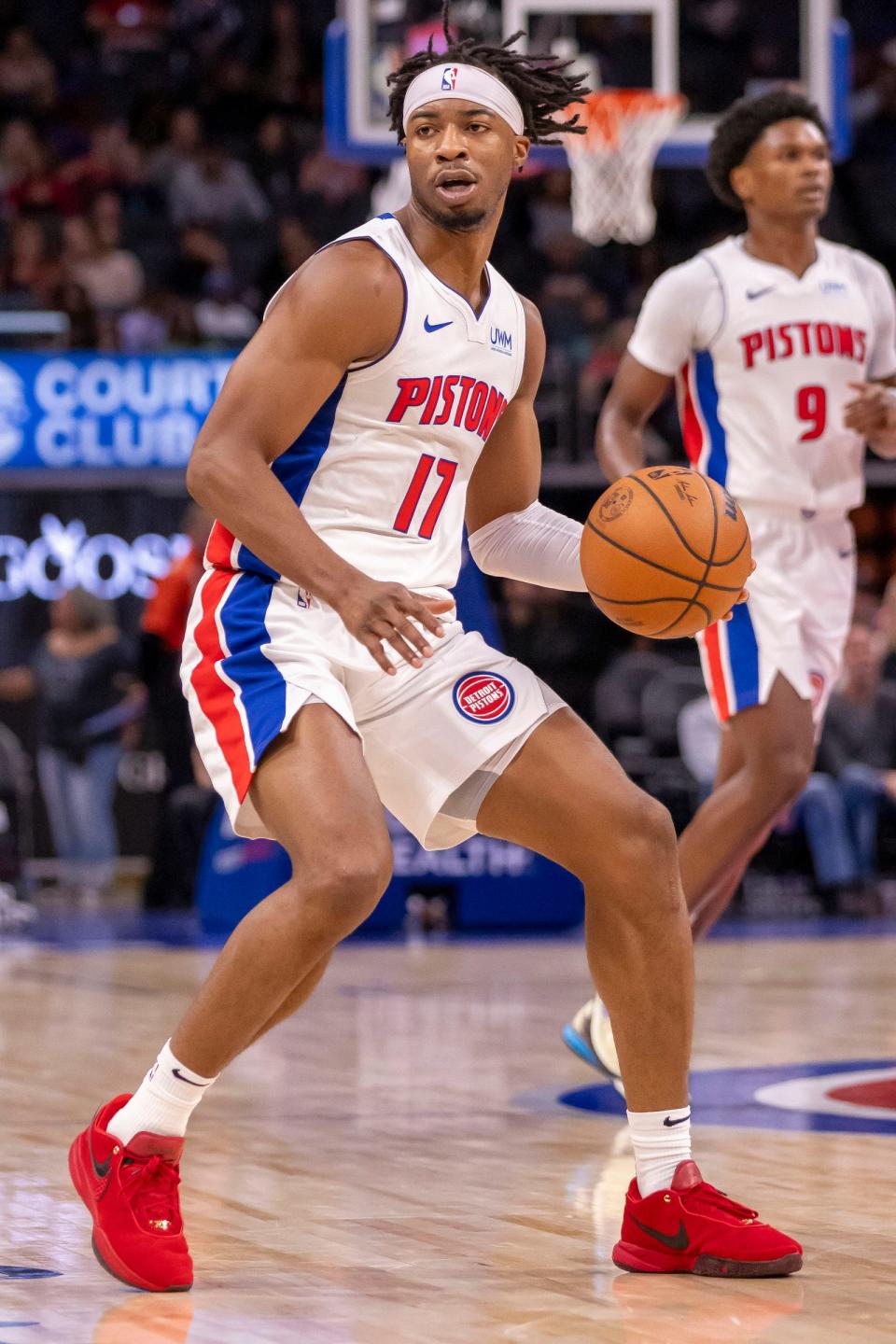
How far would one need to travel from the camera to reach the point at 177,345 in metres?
15.0

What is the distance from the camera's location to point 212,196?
55.2ft

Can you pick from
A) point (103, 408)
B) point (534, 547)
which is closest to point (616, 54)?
point (103, 408)

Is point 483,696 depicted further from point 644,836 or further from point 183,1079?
point 183,1079

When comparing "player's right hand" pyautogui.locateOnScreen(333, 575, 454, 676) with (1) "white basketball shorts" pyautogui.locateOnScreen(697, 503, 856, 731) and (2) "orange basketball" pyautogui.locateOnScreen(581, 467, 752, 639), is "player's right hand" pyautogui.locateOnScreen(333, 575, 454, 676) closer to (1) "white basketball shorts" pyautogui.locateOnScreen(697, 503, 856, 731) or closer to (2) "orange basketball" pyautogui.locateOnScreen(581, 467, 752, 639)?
(2) "orange basketball" pyautogui.locateOnScreen(581, 467, 752, 639)

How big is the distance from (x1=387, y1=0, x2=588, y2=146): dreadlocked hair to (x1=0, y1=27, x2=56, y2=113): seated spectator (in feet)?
45.8

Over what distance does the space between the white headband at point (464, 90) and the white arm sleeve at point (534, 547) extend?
29.0 inches

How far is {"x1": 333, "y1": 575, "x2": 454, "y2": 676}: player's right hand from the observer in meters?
3.35

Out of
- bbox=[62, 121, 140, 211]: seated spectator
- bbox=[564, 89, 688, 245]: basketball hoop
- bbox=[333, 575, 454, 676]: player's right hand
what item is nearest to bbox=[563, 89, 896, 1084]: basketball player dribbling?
bbox=[333, 575, 454, 676]: player's right hand

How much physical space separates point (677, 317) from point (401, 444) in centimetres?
222

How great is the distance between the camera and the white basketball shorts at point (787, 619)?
567 centimetres

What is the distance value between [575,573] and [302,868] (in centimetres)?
97

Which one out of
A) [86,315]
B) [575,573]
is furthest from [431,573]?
[86,315]

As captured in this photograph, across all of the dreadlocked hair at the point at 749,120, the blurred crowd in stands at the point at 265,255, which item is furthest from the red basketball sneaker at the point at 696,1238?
the blurred crowd in stands at the point at 265,255

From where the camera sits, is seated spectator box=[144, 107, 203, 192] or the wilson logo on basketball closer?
the wilson logo on basketball
